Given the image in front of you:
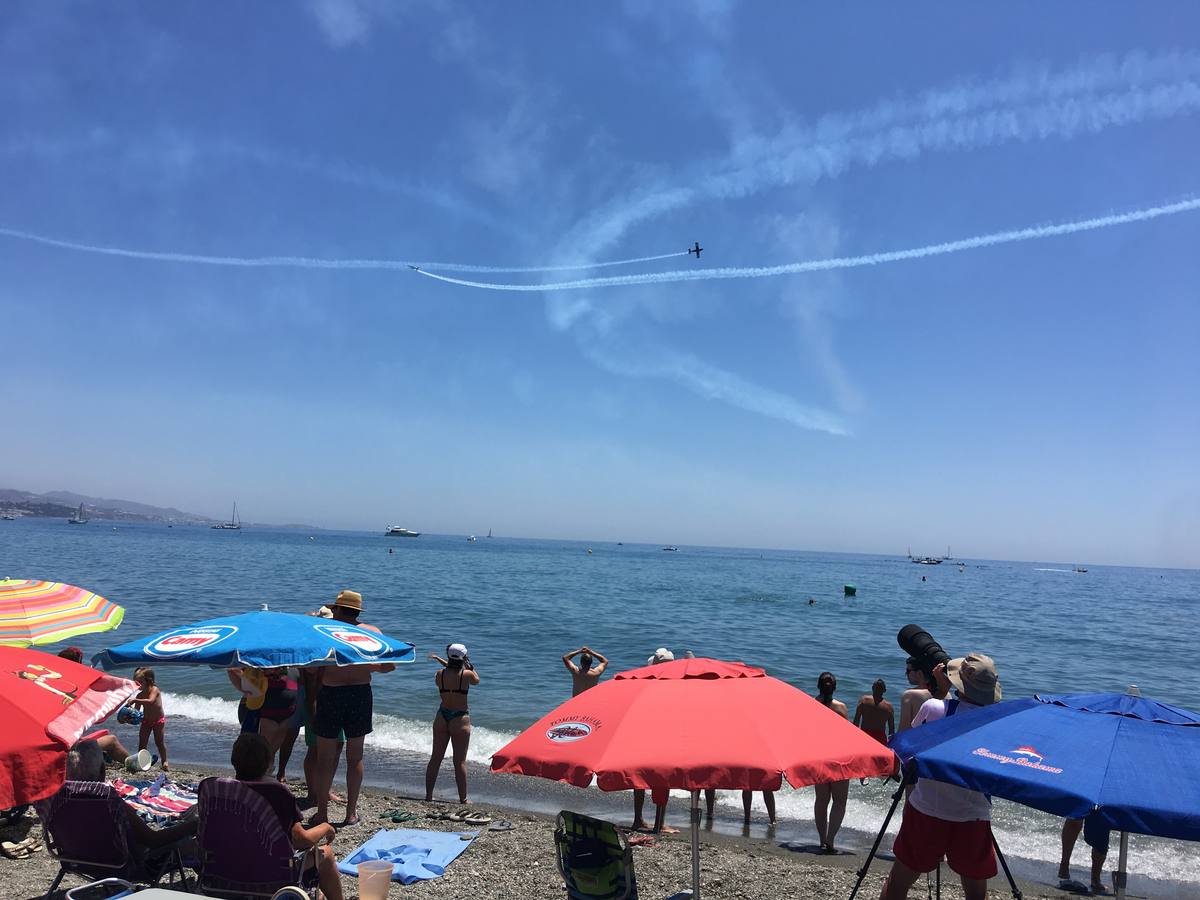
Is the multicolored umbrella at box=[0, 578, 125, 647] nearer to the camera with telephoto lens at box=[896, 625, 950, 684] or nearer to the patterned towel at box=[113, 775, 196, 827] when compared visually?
the patterned towel at box=[113, 775, 196, 827]

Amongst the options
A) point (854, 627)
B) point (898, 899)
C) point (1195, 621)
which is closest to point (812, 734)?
point (898, 899)

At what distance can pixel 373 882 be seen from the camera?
5539 millimetres

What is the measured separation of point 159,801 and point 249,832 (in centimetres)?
312

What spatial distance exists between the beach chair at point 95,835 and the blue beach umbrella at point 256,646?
0.89m

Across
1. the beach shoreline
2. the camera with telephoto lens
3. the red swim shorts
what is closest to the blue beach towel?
the beach shoreline

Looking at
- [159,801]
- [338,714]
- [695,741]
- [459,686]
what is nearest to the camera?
[695,741]

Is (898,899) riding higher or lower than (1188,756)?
lower

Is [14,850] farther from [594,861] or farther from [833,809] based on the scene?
[833,809]

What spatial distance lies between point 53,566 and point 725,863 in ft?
196

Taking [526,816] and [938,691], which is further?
[526,816]

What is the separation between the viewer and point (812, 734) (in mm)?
4031

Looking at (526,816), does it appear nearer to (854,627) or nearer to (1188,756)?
(1188,756)

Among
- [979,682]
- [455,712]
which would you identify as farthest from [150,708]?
[979,682]

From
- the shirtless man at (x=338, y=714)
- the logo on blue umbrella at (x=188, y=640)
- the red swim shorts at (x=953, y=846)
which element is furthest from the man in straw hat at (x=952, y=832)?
the logo on blue umbrella at (x=188, y=640)
